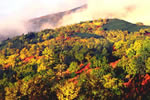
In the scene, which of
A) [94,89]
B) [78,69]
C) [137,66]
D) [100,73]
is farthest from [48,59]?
[94,89]

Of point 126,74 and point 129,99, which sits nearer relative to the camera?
point 129,99

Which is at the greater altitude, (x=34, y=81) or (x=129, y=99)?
(x=34, y=81)

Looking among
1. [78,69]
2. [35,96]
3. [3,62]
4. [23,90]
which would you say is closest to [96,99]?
[35,96]

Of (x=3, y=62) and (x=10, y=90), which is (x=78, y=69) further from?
(x=3, y=62)

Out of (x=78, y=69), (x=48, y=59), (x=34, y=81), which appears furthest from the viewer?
(x=48, y=59)

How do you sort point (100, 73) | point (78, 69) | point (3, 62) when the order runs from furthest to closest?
point (3, 62) → point (78, 69) → point (100, 73)

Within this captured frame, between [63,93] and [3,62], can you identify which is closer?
[63,93]

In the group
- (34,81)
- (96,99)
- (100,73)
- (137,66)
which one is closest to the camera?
(96,99)

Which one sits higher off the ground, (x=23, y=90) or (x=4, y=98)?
(x=23, y=90)

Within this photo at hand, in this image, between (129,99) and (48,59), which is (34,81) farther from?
(48,59)
